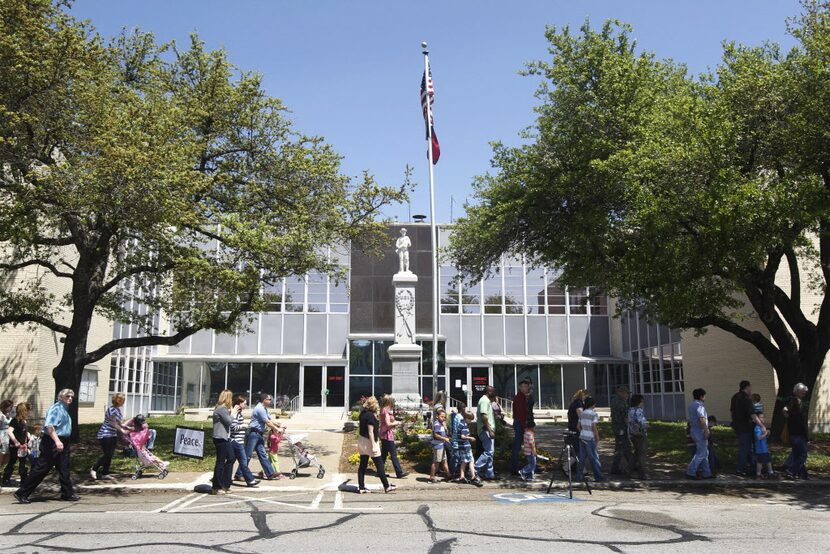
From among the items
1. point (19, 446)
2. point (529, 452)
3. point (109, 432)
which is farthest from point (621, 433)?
point (19, 446)

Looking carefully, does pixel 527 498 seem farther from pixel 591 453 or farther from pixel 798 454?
pixel 798 454

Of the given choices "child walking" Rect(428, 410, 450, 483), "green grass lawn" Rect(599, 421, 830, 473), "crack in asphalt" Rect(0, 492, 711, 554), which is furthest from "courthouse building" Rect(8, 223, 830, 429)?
"crack in asphalt" Rect(0, 492, 711, 554)

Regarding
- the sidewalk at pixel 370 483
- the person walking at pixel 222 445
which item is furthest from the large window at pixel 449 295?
the person walking at pixel 222 445

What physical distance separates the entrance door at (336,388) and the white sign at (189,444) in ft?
72.4

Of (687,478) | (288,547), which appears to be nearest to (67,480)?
(288,547)

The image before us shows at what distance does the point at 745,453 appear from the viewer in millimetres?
13078

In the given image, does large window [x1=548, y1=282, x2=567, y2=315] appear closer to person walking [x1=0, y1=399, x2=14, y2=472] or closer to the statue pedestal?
the statue pedestal

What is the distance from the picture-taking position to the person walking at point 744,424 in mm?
12688

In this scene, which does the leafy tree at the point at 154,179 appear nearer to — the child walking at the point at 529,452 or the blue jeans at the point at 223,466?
the blue jeans at the point at 223,466

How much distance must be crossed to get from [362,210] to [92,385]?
48.7 feet

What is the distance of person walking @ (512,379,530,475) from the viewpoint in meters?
12.9

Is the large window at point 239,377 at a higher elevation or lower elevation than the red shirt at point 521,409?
higher

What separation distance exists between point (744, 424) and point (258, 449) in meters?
8.96

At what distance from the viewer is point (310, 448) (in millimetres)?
17156
